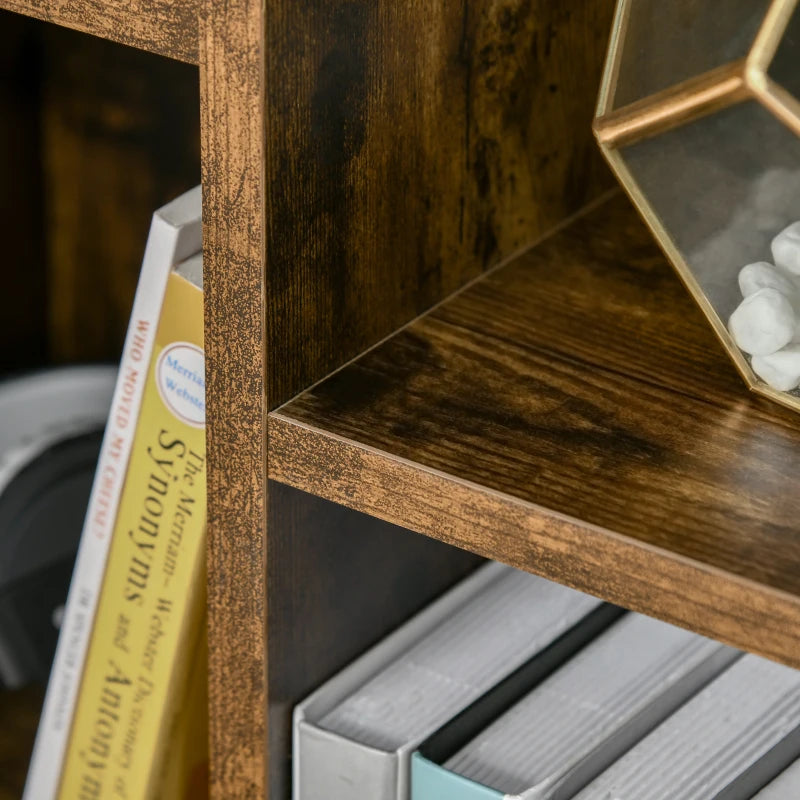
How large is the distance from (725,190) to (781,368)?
0.26 ft

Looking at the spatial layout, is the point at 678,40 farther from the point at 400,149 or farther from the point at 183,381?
the point at 183,381

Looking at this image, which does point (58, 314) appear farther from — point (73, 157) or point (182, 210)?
point (182, 210)

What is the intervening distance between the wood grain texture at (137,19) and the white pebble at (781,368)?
0.25 metres

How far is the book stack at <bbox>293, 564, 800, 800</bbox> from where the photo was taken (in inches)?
21.3

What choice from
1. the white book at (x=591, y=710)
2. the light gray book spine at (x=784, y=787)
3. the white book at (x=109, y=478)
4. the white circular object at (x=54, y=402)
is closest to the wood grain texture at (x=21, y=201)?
the white circular object at (x=54, y=402)

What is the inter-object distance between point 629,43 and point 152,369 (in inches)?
11.2

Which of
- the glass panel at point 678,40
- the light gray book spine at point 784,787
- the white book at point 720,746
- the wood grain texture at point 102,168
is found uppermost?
the wood grain texture at point 102,168

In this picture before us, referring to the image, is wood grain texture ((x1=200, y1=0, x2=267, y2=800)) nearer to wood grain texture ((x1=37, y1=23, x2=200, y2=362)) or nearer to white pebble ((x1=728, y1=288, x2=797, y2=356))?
white pebble ((x1=728, y1=288, x2=797, y2=356))

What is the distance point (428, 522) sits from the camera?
1.47 feet

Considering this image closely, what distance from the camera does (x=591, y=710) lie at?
1.87 ft

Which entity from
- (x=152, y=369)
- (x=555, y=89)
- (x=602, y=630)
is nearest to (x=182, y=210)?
(x=152, y=369)

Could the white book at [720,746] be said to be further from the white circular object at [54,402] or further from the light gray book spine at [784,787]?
the white circular object at [54,402]

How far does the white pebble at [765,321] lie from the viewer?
44 cm

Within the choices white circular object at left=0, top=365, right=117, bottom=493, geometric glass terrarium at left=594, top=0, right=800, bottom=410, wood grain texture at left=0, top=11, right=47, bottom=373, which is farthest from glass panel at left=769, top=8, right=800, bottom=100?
wood grain texture at left=0, top=11, right=47, bottom=373
